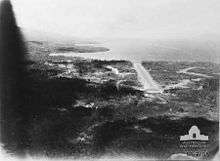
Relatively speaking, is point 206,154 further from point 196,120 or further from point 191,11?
point 191,11

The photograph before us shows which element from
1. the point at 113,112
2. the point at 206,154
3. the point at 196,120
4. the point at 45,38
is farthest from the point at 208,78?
the point at 45,38

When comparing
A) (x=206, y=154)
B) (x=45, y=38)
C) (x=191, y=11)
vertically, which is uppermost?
(x=191, y=11)

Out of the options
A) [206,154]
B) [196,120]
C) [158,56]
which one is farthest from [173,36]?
[206,154]

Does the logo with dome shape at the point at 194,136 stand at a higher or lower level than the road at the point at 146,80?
lower

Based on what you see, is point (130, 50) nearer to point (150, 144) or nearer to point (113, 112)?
point (113, 112)

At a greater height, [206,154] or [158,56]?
[158,56]

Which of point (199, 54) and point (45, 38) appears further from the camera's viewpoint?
point (199, 54)

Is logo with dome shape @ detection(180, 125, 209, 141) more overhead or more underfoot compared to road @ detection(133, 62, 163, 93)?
more underfoot

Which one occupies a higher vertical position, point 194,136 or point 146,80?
point 146,80
